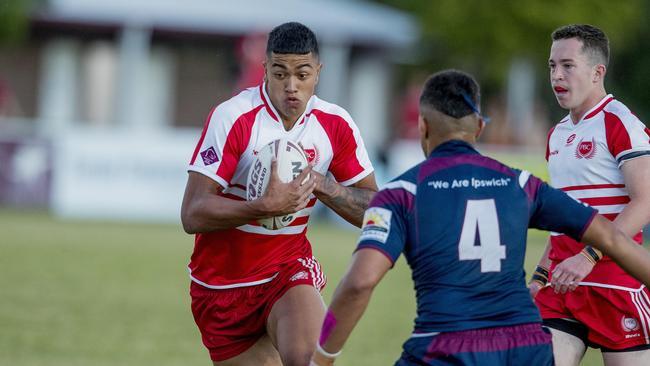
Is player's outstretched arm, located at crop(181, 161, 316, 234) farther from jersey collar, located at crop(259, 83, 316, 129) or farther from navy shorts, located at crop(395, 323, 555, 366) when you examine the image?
navy shorts, located at crop(395, 323, 555, 366)

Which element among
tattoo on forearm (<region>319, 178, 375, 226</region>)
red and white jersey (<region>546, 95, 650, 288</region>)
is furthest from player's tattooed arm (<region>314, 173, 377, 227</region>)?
red and white jersey (<region>546, 95, 650, 288</region>)

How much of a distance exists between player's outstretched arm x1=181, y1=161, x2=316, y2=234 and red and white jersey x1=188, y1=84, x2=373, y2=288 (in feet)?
0.27

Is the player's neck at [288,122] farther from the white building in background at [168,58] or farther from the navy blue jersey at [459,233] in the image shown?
the white building in background at [168,58]

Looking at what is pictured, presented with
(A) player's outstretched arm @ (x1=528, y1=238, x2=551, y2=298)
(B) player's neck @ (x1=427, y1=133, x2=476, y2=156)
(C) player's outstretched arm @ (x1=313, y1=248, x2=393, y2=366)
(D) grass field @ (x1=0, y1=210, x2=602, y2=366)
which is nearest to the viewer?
(C) player's outstretched arm @ (x1=313, y1=248, x2=393, y2=366)

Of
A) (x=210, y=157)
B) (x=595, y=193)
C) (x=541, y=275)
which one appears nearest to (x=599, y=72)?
(x=595, y=193)

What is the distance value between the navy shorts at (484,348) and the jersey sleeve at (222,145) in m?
1.73

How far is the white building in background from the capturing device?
29.2 meters

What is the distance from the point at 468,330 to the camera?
4578mm

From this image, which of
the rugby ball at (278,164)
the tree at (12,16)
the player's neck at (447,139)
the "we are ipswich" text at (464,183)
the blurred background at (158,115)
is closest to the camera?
the "we are ipswich" text at (464,183)

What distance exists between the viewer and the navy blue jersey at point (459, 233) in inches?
179

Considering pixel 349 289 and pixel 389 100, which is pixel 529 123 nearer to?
pixel 389 100

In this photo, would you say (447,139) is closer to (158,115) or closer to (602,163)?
(602,163)

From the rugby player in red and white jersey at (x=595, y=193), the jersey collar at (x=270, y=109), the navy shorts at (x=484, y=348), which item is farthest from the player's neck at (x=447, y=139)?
the jersey collar at (x=270, y=109)

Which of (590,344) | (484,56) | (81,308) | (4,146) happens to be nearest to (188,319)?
(81,308)
